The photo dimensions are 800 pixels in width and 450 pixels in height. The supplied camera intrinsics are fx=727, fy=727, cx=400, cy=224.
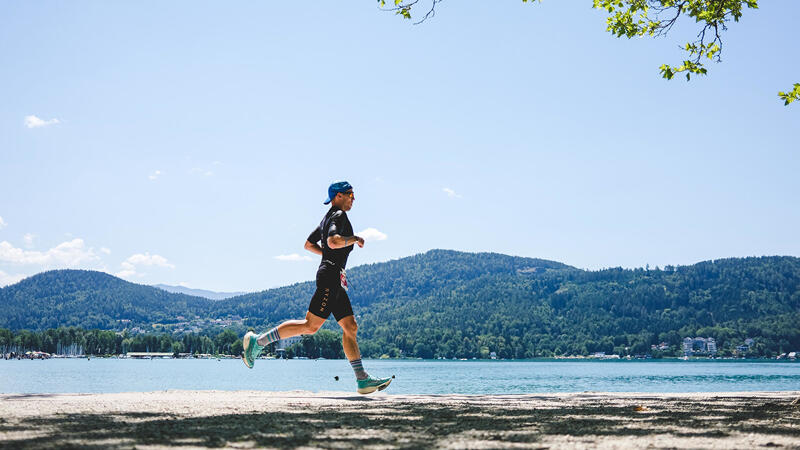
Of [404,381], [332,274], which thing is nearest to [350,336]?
[332,274]

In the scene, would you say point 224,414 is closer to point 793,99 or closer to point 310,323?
point 310,323

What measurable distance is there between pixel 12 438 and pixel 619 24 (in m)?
11.4

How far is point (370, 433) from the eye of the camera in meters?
5.05

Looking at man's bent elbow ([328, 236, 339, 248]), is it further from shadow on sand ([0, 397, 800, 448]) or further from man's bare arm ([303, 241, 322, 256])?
shadow on sand ([0, 397, 800, 448])

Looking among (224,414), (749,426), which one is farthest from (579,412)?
(224,414)

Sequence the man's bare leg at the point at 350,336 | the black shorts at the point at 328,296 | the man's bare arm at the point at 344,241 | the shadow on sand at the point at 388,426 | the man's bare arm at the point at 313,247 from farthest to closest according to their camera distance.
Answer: the man's bare arm at the point at 313,247
the man's bare leg at the point at 350,336
the black shorts at the point at 328,296
the man's bare arm at the point at 344,241
the shadow on sand at the point at 388,426

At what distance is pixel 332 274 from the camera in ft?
29.3

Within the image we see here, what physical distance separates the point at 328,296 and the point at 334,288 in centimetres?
12

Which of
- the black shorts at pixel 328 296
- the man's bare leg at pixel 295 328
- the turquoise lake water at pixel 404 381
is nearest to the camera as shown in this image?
the black shorts at pixel 328 296

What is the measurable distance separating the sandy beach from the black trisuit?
1.17 metres

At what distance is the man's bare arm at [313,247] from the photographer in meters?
9.43

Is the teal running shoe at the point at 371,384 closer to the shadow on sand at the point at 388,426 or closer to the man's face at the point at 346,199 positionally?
the shadow on sand at the point at 388,426

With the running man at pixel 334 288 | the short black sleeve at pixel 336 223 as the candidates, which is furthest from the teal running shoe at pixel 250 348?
the short black sleeve at pixel 336 223

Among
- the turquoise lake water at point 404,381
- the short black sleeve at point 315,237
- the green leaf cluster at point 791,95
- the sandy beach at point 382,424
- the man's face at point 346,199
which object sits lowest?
the turquoise lake water at point 404,381
